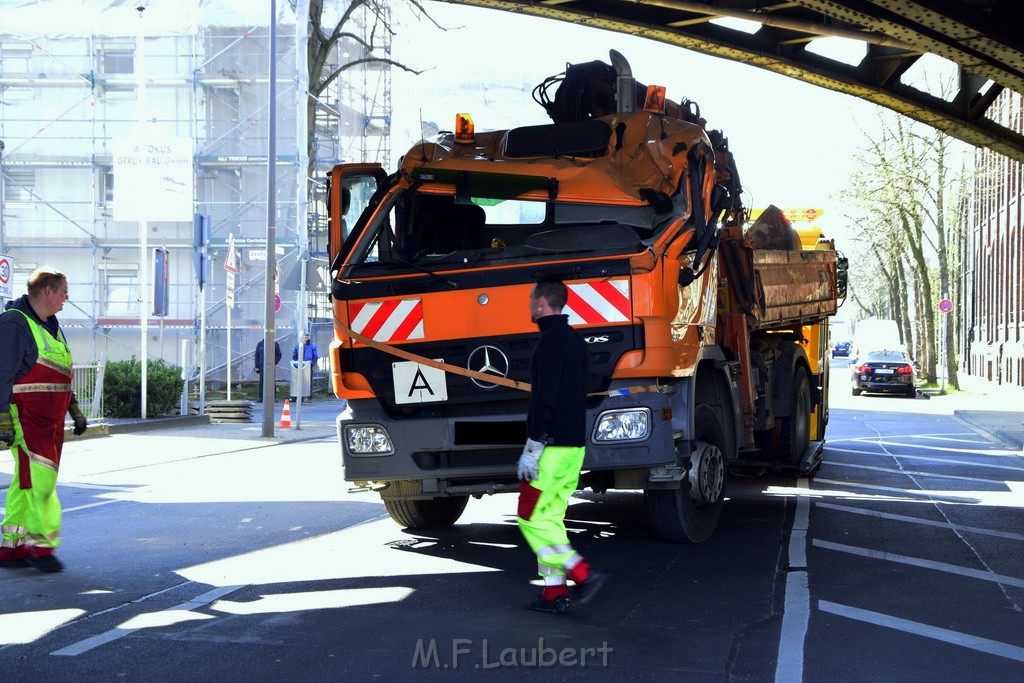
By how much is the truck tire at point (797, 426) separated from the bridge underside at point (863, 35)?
12.7 feet

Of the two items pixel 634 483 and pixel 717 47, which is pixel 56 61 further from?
pixel 634 483

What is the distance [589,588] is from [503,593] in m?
0.50

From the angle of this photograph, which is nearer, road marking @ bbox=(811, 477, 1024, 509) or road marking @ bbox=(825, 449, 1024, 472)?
road marking @ bbox=(811, 477, 1024, 509)

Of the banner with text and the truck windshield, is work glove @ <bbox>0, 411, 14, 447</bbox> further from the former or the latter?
the banner with text

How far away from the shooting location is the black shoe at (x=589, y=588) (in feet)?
22.5

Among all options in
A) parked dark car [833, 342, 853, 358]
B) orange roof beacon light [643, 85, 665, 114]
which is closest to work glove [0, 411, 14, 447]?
orange roof beacon light [643, 85, 665, 114]

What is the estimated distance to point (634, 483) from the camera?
26.1 feet

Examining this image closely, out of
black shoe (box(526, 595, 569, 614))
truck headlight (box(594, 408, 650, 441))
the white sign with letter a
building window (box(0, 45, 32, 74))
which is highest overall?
building window (box(0, 45, 32, 74))

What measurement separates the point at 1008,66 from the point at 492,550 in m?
9.81

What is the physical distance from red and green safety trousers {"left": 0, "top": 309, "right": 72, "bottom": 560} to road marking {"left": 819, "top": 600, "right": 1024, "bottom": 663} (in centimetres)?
481

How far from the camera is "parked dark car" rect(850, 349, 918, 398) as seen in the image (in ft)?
129

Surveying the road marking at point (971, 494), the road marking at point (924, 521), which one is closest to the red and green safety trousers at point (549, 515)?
the road marking at point (924, 521)

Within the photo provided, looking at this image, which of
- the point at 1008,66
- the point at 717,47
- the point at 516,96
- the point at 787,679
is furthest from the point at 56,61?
the point at 787,679

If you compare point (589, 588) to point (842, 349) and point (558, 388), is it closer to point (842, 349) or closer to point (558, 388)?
point (558, 388)
